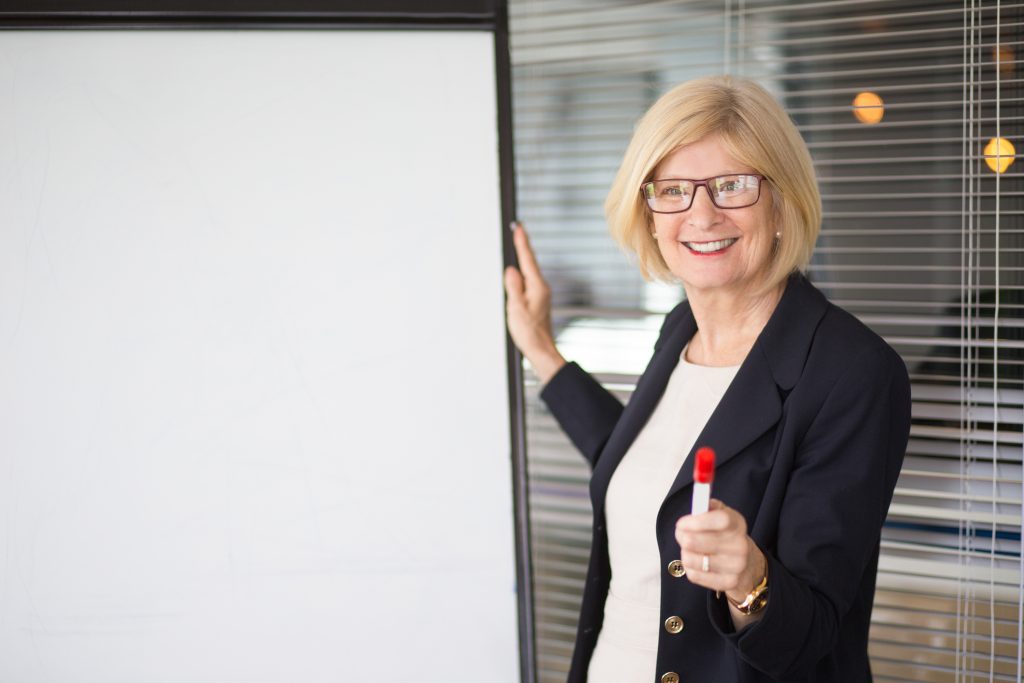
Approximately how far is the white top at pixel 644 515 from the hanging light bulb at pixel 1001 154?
77cm

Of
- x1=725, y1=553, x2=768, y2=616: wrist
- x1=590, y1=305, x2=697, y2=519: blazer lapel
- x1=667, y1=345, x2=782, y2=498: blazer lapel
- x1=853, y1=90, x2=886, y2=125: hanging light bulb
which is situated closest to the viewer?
x1=725, y1=553, x2=768, y2=616: wrist

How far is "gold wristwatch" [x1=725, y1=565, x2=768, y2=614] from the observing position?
3.41 ft

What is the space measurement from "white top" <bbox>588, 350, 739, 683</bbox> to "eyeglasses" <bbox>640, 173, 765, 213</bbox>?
26cm

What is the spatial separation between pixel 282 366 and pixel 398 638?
0.55m

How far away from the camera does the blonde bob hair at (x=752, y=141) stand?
1269 mm

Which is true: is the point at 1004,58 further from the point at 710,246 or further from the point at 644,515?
the point at 644,515

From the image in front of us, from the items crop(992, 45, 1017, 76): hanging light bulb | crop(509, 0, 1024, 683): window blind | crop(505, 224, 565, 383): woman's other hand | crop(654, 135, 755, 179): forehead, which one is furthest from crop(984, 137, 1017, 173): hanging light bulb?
crop(505, 224, 565, 383): woman's other hand

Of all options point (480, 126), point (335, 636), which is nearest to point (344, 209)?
point (480, 126)

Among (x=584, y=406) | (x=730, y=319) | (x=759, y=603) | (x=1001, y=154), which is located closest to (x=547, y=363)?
(x=584, y=406)

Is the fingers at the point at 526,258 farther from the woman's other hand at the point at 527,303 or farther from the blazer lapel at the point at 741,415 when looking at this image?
the blazer lapel at the point at 741,415

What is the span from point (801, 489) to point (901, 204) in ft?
3.01

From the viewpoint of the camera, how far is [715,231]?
131 cm

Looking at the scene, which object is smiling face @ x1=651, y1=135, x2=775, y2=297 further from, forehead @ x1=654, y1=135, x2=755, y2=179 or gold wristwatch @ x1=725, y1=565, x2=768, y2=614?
gold wristwatch @ x1=725, y1=565, x2=768, y2=614

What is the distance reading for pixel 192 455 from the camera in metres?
1.61
